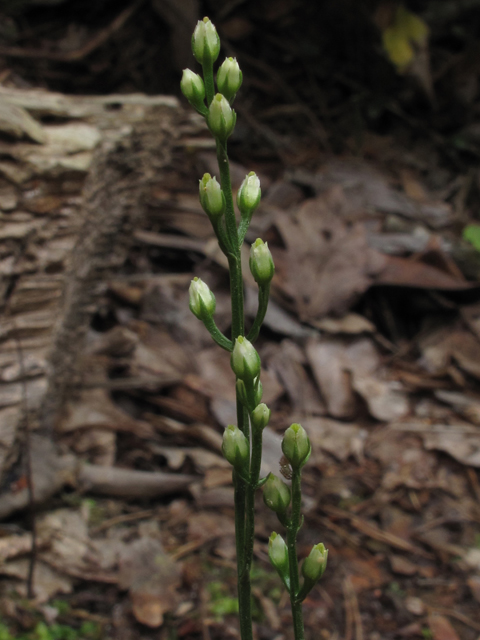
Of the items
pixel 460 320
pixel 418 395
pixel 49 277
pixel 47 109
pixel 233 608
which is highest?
pixel 47 109

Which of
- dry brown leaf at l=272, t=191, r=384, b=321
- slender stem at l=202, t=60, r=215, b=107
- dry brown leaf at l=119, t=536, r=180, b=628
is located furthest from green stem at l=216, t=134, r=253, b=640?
dry brown leaf at l=272, t=191, r=384, b=321

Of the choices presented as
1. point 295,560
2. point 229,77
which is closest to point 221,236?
point 229,77

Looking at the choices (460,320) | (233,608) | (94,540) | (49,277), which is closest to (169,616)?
(233,608)

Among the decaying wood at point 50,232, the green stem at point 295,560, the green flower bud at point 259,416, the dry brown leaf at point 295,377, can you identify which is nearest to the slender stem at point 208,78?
the green flower bud at point 259,416

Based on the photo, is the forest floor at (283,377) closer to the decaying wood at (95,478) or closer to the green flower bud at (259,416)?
the decaying wood at (95,478)

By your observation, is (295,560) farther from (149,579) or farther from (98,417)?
(98,417)

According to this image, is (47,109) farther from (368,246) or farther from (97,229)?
(368,246)
